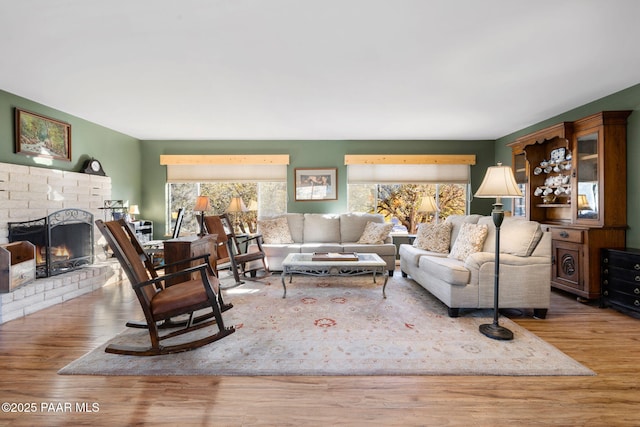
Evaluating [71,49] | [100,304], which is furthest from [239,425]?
[71,49]

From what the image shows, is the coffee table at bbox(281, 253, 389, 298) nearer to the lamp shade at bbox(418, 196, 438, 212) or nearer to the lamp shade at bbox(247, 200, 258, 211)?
the lamp shade at bbox(418, 196, 438, 212)

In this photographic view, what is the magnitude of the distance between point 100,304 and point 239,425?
272 cm

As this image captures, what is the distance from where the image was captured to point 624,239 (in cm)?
325

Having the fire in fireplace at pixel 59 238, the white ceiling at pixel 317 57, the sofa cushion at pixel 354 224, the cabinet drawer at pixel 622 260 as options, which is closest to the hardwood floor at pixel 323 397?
the cabinet drawer at pixel 622 260

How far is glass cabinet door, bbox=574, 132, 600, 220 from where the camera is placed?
3.37 m

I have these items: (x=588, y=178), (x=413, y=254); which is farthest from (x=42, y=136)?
(x=588, y=178)

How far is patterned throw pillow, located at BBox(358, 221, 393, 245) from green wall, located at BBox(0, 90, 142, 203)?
14.0 ft

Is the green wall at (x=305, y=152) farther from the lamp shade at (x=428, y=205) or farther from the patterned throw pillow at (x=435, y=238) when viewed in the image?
the patterned throw pillow at (x=435, y=238)

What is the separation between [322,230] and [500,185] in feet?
10.2

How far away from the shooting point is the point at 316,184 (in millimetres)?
5742

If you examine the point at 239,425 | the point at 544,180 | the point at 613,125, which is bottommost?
the point at 239,425

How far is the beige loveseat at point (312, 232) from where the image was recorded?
183 inches

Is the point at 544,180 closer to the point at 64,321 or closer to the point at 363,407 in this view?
the point at 363,407

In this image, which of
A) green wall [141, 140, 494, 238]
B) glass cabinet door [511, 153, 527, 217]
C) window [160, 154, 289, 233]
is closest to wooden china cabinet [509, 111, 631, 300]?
glass cabinet door [511, 153, 527, 217]
